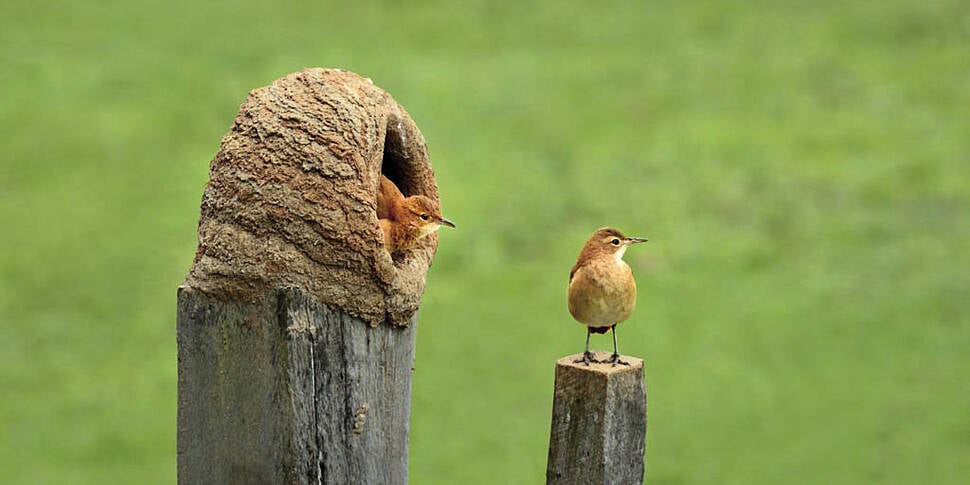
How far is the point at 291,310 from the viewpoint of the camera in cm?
320

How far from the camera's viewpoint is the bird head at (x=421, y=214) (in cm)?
370

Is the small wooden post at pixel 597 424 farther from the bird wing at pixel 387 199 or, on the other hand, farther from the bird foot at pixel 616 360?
the bird wing at pixel 387 199

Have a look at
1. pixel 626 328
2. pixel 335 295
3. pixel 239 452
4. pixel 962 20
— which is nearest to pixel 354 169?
pixel 335 295

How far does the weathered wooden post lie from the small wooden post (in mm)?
493

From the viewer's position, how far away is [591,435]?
354 cm

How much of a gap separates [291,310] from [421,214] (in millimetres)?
651

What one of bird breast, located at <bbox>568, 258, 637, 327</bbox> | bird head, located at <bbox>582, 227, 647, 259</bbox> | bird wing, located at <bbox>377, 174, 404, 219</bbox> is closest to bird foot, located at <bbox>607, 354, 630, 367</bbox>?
bird breast, located at <bbox>568, 258, 637, 327</bbox>

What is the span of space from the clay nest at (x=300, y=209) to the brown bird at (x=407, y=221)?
227 millimetres

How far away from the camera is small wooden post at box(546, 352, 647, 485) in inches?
138

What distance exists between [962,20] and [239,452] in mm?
11130

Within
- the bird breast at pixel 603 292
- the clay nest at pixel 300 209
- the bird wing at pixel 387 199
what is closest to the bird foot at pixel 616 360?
the bird breast at pixel 603 292

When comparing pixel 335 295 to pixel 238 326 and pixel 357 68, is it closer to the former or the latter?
pixel 238 326

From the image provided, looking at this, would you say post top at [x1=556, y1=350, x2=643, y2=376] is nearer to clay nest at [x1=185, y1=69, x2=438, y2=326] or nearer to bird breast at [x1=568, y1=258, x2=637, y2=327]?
bird breast at [x1=568, y1=258, x2=637, y2=327]

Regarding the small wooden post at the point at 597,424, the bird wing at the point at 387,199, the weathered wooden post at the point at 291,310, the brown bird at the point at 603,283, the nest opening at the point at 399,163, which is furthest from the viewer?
the nest opening at the point at 399,163
